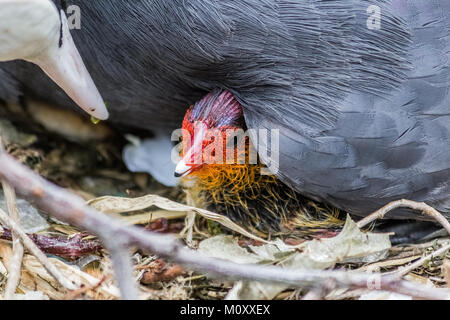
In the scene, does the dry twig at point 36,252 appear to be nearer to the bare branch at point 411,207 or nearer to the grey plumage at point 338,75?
the grey plumage at point 338,75

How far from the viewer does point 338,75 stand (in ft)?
4.87

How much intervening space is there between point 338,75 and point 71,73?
60cm

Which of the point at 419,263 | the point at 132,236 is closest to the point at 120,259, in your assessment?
the point at 132,236

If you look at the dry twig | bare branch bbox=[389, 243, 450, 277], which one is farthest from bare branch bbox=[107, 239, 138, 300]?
bare branch bbox=[389, 243, 450, 277]

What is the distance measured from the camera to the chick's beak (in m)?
1.48

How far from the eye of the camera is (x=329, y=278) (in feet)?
3.16

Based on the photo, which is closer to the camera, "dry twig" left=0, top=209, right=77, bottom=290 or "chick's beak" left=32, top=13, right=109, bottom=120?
"dry twig" left=0, top=209, right=77, bottom=290

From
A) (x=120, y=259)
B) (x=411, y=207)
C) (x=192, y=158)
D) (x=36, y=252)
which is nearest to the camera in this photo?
(x=120, y=259)

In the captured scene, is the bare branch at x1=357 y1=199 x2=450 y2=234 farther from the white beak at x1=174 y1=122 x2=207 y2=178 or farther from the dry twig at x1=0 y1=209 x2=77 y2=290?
the dry twig at x1=0 y1=209 x2=77 y2=290

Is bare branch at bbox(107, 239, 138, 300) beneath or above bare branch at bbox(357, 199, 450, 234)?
beneath

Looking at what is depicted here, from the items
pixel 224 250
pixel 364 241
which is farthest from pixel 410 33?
pixel 224 250

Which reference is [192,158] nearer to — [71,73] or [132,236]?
[71,73]

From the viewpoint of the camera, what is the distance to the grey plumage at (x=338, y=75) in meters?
1.46

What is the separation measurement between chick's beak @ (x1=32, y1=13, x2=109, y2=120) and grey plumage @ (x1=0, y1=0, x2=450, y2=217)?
126 mm
